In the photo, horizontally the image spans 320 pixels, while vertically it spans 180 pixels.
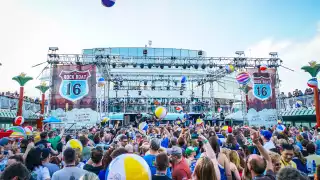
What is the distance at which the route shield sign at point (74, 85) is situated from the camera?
18.1 metres

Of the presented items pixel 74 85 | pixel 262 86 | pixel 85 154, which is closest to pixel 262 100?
pixel 262 86

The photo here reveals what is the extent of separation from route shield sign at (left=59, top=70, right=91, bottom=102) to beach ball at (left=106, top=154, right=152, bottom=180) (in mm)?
16528

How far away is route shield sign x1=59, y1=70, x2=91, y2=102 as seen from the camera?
18.1m

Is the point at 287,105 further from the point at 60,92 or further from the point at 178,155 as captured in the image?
the point at 178,155

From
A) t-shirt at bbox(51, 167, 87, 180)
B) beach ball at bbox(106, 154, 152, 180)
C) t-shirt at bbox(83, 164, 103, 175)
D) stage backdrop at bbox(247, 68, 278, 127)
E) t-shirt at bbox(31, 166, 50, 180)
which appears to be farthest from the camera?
stage backdrop at bbox(247, 68, 278, 127)

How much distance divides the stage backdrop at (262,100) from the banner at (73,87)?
41.9ft

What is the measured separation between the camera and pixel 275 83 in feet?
68.8

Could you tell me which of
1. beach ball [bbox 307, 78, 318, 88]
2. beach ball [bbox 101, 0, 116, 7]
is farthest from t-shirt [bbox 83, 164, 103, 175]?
beach ball [bbox 307, 78, 318, 88]

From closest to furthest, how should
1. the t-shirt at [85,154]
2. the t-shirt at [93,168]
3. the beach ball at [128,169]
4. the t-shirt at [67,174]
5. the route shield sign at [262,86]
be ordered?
the beach ball at [128,169] → the t-shirt at [67,174] → the t-shirt at [93,168] → the t-shirt at [85,154] → the route shield sign at [262,86]

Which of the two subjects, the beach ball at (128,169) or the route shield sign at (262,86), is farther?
the route shield sign at (262,86)

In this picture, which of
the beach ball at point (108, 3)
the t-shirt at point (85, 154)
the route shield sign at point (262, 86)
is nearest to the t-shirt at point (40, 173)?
the t-shirt at point (85, 154)

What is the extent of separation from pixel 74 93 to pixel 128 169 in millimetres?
16994

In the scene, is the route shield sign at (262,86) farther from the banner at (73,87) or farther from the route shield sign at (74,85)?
the route shield sign at (74,85)

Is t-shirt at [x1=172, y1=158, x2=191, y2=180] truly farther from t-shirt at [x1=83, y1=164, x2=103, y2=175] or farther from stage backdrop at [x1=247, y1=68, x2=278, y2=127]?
stage backdrop at [x1=247, y1=68, x2=278, y2=127]
